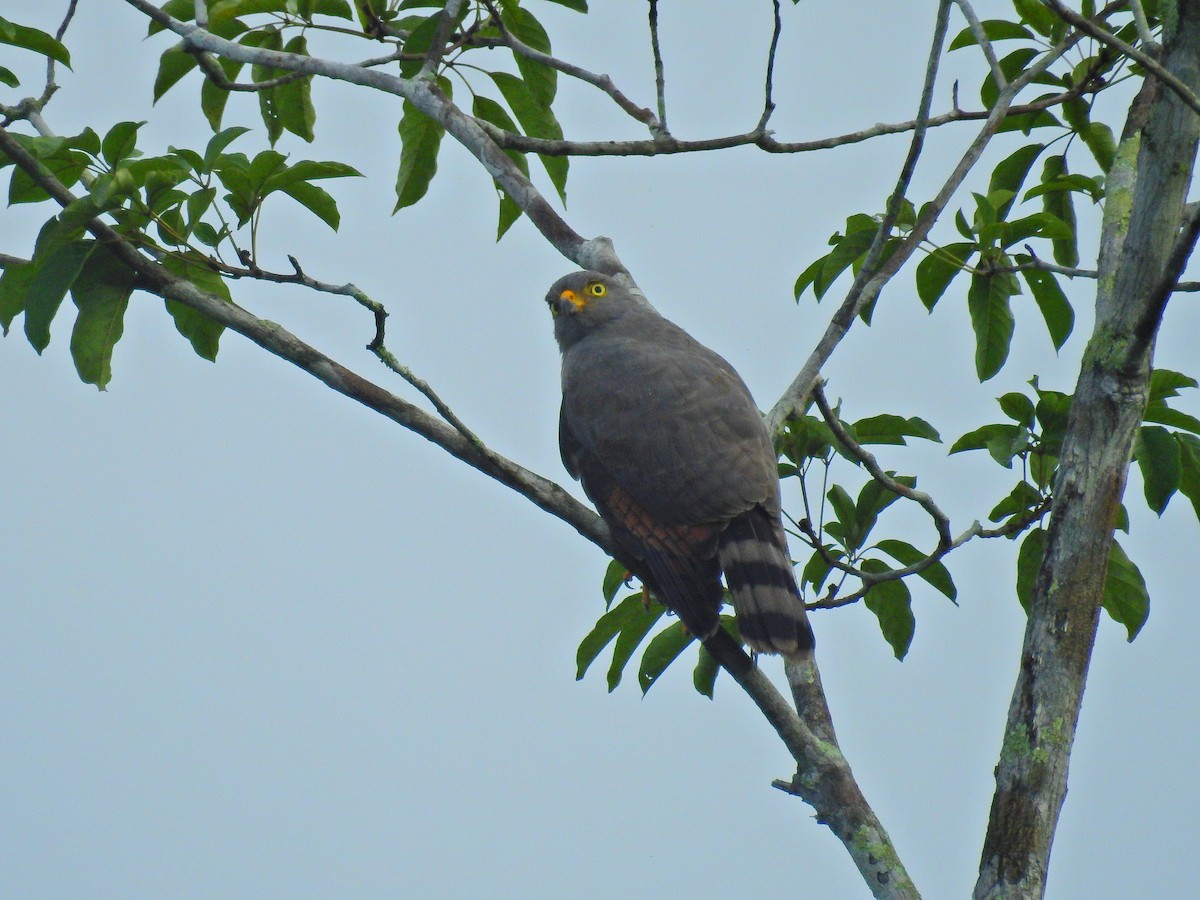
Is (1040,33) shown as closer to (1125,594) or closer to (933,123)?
(933,123)

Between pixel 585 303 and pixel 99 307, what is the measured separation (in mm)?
2036

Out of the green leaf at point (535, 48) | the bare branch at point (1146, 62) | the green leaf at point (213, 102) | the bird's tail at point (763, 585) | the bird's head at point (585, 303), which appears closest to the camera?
the bare branch at point (1146, 62)

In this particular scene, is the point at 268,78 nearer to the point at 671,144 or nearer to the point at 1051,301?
the point at 671,144

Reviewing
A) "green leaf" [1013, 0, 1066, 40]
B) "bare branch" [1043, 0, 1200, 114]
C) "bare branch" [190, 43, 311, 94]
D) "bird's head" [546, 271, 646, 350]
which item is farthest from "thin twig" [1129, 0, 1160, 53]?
"bare branch" [190, 43, 311, 94]

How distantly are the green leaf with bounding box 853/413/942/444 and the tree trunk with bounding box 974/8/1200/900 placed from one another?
2.69ft

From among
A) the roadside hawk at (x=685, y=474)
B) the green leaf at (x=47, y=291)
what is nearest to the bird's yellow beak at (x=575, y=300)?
the roadside hawk at (x=685, y=474)

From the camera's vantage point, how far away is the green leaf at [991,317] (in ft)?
12.1

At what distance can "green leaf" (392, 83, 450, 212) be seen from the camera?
158 inches

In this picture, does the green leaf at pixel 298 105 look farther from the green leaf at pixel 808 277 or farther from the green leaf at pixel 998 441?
the green leaf at pixel 998 441

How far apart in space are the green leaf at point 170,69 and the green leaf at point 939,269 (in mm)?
2409

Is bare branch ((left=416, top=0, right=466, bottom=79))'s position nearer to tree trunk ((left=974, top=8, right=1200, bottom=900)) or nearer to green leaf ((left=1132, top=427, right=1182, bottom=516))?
tree trunk ((left=974, top=8, right=1200, bottom=900))

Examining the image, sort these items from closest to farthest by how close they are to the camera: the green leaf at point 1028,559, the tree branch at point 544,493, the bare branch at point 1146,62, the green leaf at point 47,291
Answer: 1. the bare branch at point 1146,62
2. the tree branch at point 544,493
3. the green leaf at point 47,291
4. the green leaf at point 1028,559

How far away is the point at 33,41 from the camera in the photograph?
3365 mm

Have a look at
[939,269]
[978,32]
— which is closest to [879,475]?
[939,269]
